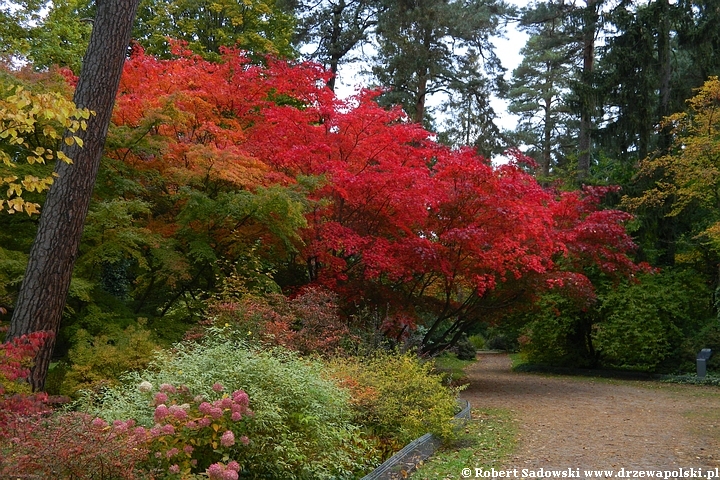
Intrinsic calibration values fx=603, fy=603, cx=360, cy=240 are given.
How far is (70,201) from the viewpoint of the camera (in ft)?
21.3

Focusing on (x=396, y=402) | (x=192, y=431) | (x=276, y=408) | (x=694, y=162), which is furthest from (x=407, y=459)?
(x=694, y=162)

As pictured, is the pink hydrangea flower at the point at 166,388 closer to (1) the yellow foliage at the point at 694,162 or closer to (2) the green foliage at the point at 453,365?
(2) the green foliage at the point at 453,365

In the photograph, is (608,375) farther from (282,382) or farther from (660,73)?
(282,382)

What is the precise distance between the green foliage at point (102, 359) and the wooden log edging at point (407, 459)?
9.39 feet

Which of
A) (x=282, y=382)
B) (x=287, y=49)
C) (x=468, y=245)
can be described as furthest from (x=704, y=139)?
(x=282, y=382)

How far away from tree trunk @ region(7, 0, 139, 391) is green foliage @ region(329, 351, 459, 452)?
309 centimetres

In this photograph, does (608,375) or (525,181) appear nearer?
(525,181)

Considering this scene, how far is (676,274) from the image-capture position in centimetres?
1773

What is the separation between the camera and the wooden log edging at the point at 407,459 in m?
5.25

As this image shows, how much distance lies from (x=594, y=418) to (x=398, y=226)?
15.1ft

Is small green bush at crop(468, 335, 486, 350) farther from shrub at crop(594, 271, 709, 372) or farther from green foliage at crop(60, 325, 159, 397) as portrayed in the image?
green foliage at crop(60, 325, 159, 397)

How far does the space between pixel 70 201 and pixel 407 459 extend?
445 centimetres

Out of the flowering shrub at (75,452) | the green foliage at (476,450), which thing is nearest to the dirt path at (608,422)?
the green foliage at (476,450)

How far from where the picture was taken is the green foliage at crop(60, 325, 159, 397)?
6.55 metres
